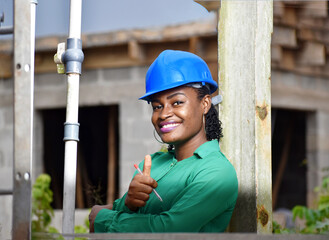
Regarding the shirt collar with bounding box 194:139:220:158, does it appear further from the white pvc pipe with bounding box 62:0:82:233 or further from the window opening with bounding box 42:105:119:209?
the window opening with bounding box 42:105:119:209

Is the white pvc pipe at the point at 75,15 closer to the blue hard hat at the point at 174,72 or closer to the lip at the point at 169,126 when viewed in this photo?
the blue hard hat at the point at 174,72

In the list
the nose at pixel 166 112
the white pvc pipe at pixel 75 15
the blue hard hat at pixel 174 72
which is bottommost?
the nose at pixel 166 112

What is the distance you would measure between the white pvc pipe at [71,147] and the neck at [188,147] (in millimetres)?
375

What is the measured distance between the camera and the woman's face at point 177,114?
2047 mm

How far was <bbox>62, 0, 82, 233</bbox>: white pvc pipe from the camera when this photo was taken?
2.03 meters

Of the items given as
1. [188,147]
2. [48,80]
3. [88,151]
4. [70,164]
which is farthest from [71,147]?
[88,151]

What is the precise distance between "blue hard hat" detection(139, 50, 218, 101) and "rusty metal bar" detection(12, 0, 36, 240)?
0.48 metres

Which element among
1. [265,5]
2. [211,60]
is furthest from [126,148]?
[265,5]

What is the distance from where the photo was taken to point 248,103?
2.27m

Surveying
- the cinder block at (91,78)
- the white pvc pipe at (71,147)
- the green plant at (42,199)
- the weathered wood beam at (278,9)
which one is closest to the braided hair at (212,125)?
the white pvc pipe at (71,147)

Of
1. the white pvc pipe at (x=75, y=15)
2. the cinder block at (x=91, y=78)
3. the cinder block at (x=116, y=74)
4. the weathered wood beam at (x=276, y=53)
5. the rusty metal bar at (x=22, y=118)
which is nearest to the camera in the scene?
the rusty metal bar at (x=22, y=118)

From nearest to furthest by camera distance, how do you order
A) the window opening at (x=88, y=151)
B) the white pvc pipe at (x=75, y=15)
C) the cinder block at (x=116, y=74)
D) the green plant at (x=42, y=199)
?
the white pvc pipe at (x=75, y=15), the green plant at (x=42, y=199), the cinder block at (x=116, y=74), the window opening at (x=88, y=151)

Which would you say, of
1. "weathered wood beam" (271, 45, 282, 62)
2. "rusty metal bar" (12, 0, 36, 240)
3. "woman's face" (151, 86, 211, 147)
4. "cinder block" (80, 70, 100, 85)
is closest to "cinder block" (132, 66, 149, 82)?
"cinder block" (80, 70, 100, 85)

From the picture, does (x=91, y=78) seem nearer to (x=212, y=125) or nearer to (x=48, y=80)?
(x=48, y=80)
